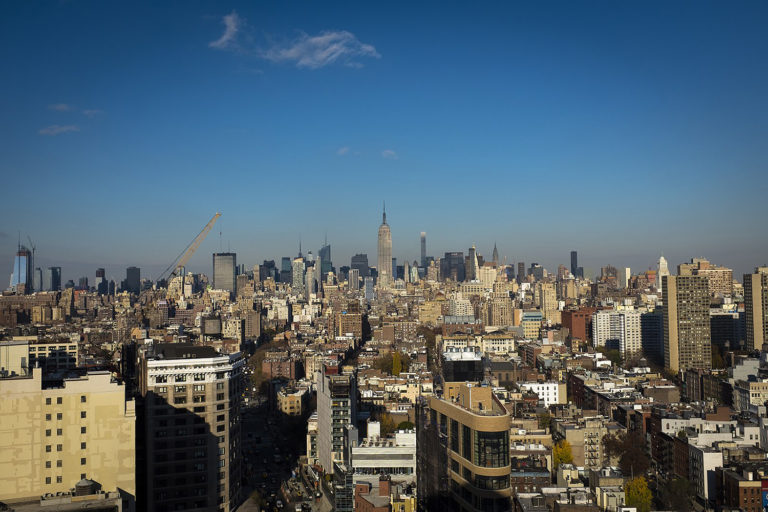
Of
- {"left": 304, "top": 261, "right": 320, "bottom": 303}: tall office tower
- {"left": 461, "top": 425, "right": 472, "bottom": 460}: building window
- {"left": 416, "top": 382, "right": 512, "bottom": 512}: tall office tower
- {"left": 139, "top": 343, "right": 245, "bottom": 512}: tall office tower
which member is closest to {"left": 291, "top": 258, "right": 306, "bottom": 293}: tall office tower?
{"left": 304, "top": 261, "right": 320, "bottom": 303}: tall office tower

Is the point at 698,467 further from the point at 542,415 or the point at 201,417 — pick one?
the point at 201,417

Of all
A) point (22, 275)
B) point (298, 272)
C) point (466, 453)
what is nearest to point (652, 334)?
point (466, 453)

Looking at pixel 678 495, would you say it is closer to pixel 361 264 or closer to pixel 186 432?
pixel 186 432

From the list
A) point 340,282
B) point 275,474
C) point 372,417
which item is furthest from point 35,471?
point 340,282

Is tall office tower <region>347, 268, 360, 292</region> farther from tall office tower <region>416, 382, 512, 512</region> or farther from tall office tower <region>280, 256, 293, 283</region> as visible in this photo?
tall office tower <region>416, 382, 512, 512</region>

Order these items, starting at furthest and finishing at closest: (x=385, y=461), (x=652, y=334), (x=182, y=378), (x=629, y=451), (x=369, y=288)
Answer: (x=369, y=288) → (x=652, y=334) → (x=629, y=451) → (x=385, y=461) → (x=182, y=378)
